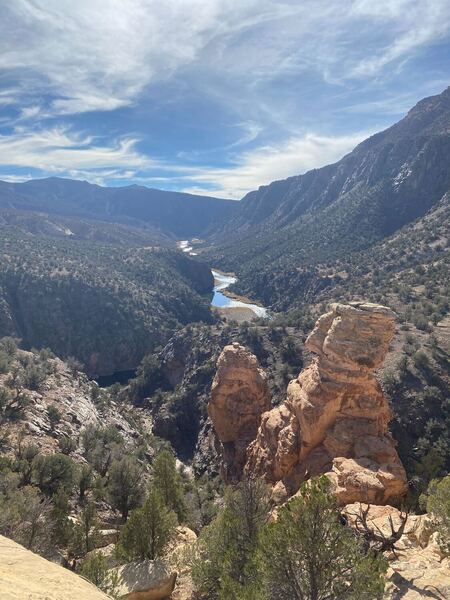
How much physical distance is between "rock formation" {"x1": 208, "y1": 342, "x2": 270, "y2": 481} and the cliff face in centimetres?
888

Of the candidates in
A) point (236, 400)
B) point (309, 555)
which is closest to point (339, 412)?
point (236, 400)

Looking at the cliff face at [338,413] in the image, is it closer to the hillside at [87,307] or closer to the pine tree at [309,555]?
the pine tree at [309,555]

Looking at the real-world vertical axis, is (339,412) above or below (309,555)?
below

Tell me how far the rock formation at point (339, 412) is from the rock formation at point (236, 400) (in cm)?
932

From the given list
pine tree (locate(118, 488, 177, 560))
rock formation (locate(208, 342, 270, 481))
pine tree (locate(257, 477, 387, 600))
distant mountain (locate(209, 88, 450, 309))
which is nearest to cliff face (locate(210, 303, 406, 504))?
pine tree (locate(118, 488, 177, 560))

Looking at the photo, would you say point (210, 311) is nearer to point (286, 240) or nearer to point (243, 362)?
point (286, 240)

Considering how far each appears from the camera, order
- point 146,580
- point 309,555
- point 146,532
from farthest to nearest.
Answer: point 146,532
point 146,580
point 309,555

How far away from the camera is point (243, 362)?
127 feet

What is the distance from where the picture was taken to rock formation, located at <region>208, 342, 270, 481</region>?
37.6 m

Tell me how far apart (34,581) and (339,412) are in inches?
809

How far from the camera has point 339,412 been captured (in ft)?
82.8

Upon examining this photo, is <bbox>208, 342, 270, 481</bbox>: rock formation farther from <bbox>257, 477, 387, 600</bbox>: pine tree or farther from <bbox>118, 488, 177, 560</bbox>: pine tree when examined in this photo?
<bbox>257, 477, 387, 600</bbox>: pine tree

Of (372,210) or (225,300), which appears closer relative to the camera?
(372,210)

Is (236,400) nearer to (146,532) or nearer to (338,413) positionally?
(338,413)
